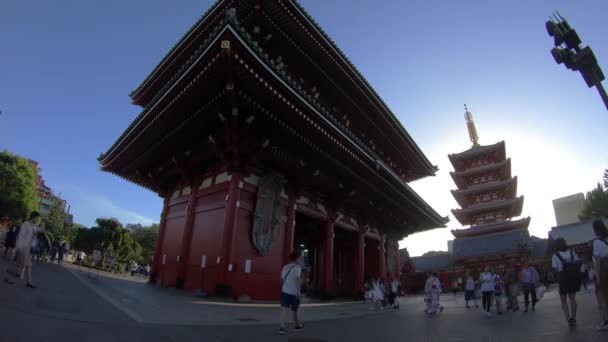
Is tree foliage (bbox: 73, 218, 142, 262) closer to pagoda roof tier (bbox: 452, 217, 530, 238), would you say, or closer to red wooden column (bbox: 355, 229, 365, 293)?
red wooden column (bbox: 355, 229, 365, 293)

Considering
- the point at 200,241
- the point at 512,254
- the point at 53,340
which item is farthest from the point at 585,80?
the point at 512,254

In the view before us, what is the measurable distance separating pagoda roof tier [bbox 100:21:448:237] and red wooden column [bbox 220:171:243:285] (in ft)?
3.77

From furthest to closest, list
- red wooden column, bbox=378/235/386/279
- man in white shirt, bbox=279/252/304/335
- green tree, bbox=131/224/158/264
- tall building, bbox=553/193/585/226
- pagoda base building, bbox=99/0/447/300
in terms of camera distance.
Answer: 1. tall building, bbox=553/193/585/226
2. green tree, bbox=131/224/158/264
3. red wooden column, bbox=378/235/386/279
4. pagoda base building, bbox=99/0/447/300
5. man in white shirt, bbox=279/252/304/335

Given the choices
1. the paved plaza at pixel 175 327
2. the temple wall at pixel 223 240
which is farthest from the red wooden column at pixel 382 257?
the paved plaza at pixel 175 327

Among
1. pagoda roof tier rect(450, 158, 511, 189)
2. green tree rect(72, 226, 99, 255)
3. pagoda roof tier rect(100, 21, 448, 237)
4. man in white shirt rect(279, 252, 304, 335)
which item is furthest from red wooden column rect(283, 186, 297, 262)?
pagoda roof tier rect(450, 158, 511, 189)

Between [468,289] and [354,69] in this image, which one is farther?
[354,69]

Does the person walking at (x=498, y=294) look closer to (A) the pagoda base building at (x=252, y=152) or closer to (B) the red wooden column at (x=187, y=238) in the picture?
(A) the pagoda base building at (x=252, y=152)

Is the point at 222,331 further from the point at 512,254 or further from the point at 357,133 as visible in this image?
the point at 512,254

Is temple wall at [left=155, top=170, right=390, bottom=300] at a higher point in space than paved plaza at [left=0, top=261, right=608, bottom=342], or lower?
higher

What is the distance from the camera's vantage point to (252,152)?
1135 cm

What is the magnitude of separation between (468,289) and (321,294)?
22.6ft

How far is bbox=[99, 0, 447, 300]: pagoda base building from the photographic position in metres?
9.52

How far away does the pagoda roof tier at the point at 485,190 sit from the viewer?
36.2m

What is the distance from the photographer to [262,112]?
9.94 metres
